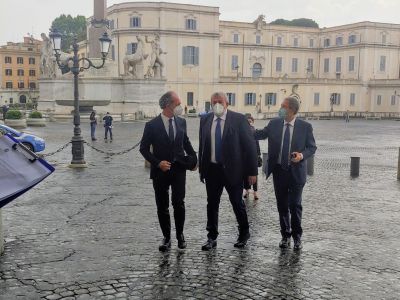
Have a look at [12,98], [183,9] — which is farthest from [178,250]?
[12,98]

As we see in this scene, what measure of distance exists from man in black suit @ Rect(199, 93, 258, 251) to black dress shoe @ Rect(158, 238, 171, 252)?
0.48 m

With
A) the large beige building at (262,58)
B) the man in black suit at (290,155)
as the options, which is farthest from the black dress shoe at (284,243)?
the large beige building at (262,58)

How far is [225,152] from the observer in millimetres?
6621

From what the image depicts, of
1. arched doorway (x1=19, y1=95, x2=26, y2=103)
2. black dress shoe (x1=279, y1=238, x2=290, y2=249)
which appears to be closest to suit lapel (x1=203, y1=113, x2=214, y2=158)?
black dress shoe (x1=279, y1=238, x2=290, y2=249)

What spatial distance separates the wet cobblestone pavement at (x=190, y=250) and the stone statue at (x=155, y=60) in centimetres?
3215

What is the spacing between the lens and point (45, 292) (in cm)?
529

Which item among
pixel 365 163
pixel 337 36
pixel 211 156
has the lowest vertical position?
pixel 365 163

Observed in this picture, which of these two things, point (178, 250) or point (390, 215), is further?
point (390, 215)

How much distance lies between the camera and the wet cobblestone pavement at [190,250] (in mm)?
5445

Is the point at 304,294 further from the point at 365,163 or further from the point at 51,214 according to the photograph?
the point at 365,163

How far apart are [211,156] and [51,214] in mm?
3645

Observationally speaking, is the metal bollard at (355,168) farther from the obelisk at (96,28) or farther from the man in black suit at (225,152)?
the obelisk at (96,28)

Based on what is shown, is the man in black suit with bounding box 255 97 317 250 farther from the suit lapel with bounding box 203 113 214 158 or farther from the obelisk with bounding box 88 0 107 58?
the obelisk with bounding box 88 0 107 58

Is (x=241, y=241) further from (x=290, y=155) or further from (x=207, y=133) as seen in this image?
(x=207, y=133)
